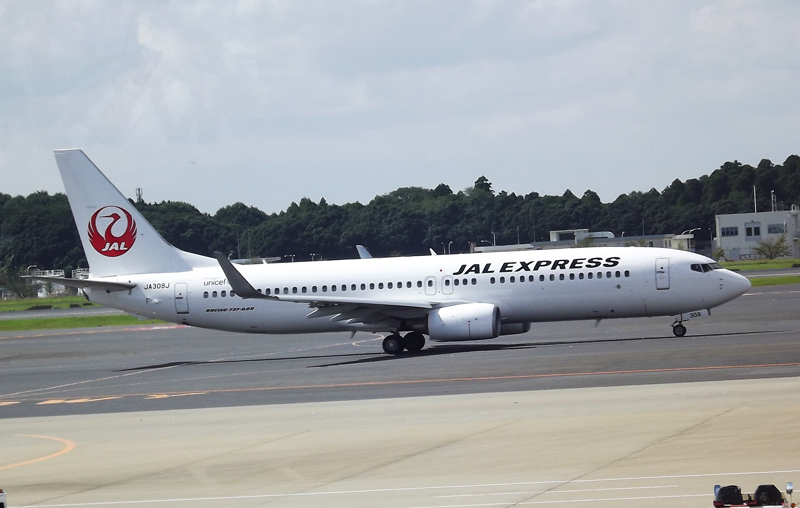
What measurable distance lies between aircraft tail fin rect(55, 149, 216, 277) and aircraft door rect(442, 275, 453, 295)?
10150mm

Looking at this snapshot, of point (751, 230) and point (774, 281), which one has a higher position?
point (751, 230)

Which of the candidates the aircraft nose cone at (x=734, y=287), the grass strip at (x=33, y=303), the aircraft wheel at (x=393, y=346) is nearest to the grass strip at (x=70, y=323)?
the grass strip at (x=33, y=303)

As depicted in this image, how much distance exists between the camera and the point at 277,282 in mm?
37719

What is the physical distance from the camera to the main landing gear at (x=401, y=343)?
115 feet

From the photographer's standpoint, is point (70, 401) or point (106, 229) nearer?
point (70, 401)

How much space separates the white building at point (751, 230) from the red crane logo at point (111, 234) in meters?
104

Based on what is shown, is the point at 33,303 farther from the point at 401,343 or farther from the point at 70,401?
the point at 70,401

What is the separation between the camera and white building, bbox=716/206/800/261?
421 ft

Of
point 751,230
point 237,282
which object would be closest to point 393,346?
point 237,282

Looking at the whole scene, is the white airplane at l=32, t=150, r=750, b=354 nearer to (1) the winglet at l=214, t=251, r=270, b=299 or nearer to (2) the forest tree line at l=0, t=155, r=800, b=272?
(1) the winglet at l=214, t=251, r=270, b=299

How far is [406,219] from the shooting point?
123 meters

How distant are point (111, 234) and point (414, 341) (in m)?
12.6

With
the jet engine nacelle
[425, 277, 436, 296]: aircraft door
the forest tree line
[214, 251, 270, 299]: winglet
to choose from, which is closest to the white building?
the forest tree line

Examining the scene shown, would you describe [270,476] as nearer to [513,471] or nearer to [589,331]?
[513,471]
